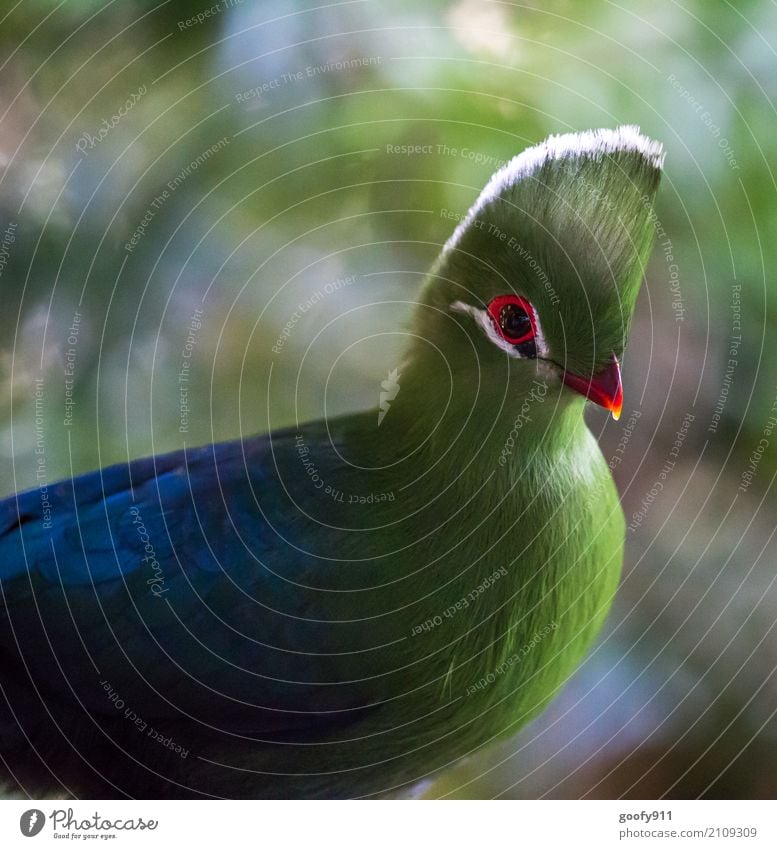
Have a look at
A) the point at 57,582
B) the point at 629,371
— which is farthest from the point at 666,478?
the point at 57,582

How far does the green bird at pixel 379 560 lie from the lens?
3.22 ft

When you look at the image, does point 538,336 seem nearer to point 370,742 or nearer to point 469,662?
point 469,662

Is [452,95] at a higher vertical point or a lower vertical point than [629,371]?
higher

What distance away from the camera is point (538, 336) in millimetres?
982

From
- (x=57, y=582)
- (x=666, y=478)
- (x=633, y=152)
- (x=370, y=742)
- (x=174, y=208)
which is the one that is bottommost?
(x=370, y=742)

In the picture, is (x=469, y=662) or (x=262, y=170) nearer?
(x=469, y=662)

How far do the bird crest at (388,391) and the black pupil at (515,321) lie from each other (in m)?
0.17

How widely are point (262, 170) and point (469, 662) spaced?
2.30 ft

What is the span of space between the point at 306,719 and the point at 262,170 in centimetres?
72
